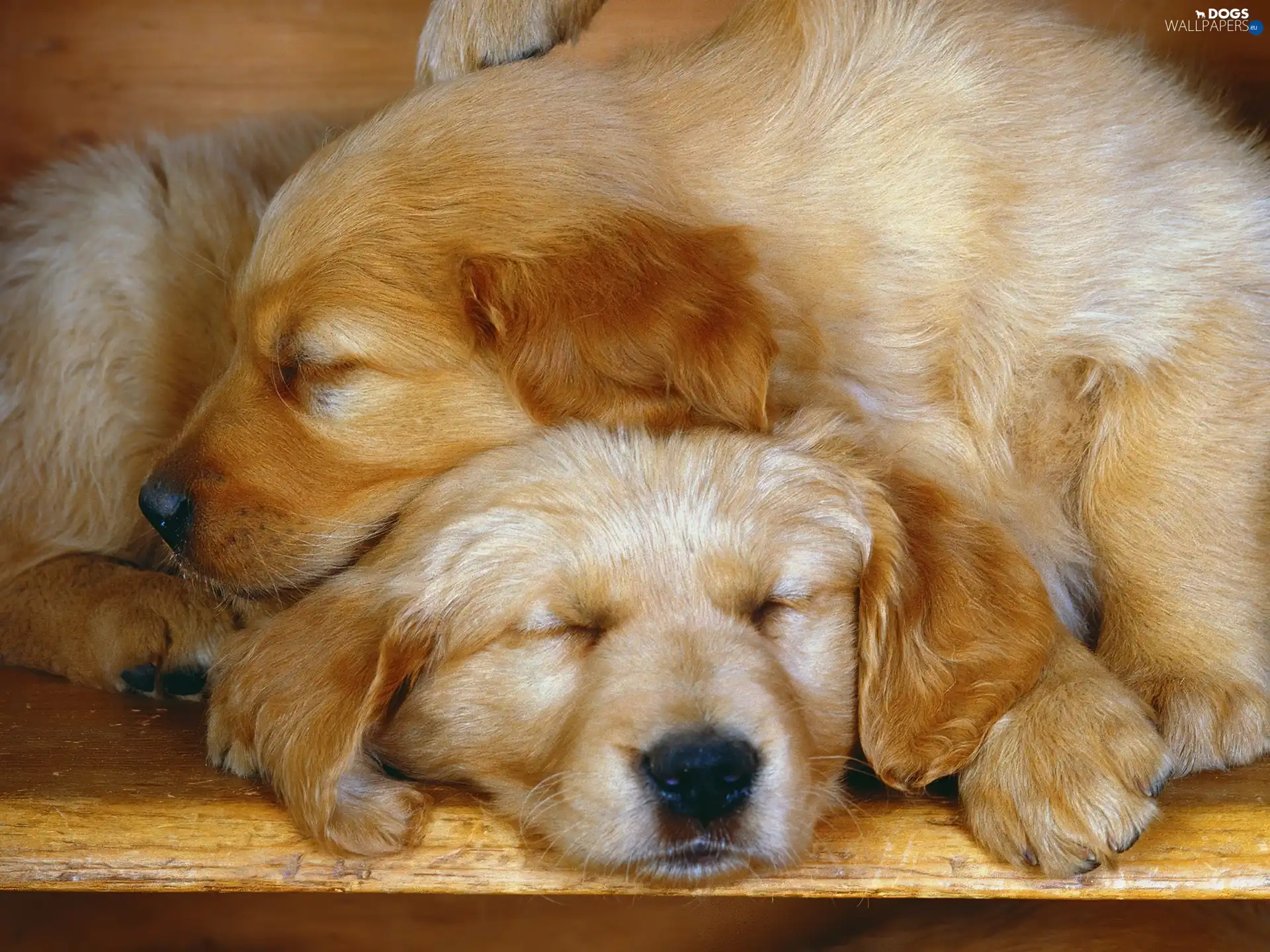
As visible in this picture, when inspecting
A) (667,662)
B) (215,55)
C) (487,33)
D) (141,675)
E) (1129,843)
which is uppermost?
(487,33)

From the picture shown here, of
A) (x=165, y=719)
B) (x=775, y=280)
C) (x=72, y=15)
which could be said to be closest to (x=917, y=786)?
(x=775, y=280)

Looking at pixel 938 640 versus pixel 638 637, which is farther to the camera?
pixel 938 640

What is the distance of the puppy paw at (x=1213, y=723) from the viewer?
1717mm

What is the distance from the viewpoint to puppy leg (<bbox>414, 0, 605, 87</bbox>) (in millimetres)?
2066

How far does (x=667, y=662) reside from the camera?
1559mm

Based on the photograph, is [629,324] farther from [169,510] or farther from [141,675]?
[141,675]

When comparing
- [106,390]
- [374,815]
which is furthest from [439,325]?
[106,390]

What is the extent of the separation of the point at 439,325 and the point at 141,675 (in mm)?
773

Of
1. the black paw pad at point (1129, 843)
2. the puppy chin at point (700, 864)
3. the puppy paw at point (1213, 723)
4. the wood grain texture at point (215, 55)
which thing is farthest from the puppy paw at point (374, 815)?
the wood grain texture at point (215, 55)

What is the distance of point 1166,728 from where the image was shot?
1.73m

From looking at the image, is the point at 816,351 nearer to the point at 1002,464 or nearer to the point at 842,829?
the point at 1002,464

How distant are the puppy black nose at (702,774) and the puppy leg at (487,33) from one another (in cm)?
110

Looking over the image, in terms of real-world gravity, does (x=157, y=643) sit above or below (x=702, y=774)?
below

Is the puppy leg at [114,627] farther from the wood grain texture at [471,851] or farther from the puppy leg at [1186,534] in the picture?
the puppy leg at [1186,534]
